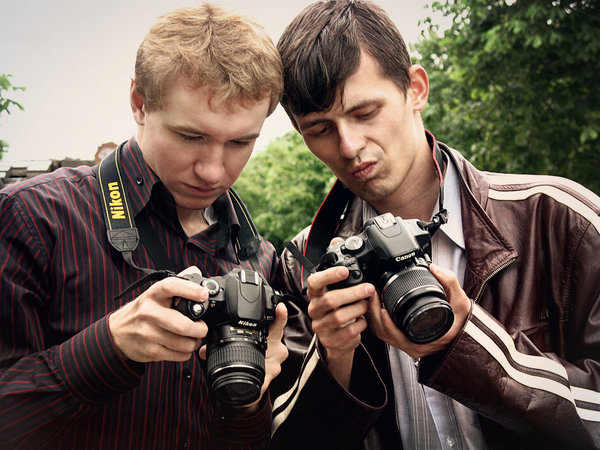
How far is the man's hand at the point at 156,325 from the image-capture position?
1.86 meters

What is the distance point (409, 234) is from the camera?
7.00ft

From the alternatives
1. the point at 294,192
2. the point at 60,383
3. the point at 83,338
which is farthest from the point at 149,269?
the point at 294,192

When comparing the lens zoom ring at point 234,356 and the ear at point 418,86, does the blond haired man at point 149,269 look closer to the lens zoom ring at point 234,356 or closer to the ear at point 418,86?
the lens zoom ring at point 234,356

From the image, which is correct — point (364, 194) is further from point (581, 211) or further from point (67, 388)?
point (67, 388)

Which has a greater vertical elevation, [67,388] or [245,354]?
[245,354]

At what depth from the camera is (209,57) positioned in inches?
89.5

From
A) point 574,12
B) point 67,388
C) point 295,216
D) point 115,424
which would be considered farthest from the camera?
point 295,216

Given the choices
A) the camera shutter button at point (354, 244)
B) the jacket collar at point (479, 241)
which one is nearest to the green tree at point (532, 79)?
the jacket collar at point (479, 241)

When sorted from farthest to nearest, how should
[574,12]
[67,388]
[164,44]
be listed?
1. [574,12]
2. [164,44]
3. [67,388]

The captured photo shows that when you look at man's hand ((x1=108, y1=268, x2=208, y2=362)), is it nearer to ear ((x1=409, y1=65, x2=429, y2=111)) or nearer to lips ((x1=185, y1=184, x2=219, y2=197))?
lips ((x1=185, y1=184, x2=219, y2=197))

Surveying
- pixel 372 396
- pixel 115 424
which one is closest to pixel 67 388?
pixel 115 424

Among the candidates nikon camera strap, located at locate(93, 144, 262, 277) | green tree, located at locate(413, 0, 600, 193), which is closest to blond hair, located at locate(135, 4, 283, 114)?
nikon camera strap, located at locate(93, 144, 262, 277)

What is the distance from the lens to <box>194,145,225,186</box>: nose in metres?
2.31

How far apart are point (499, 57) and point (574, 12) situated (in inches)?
63.8
